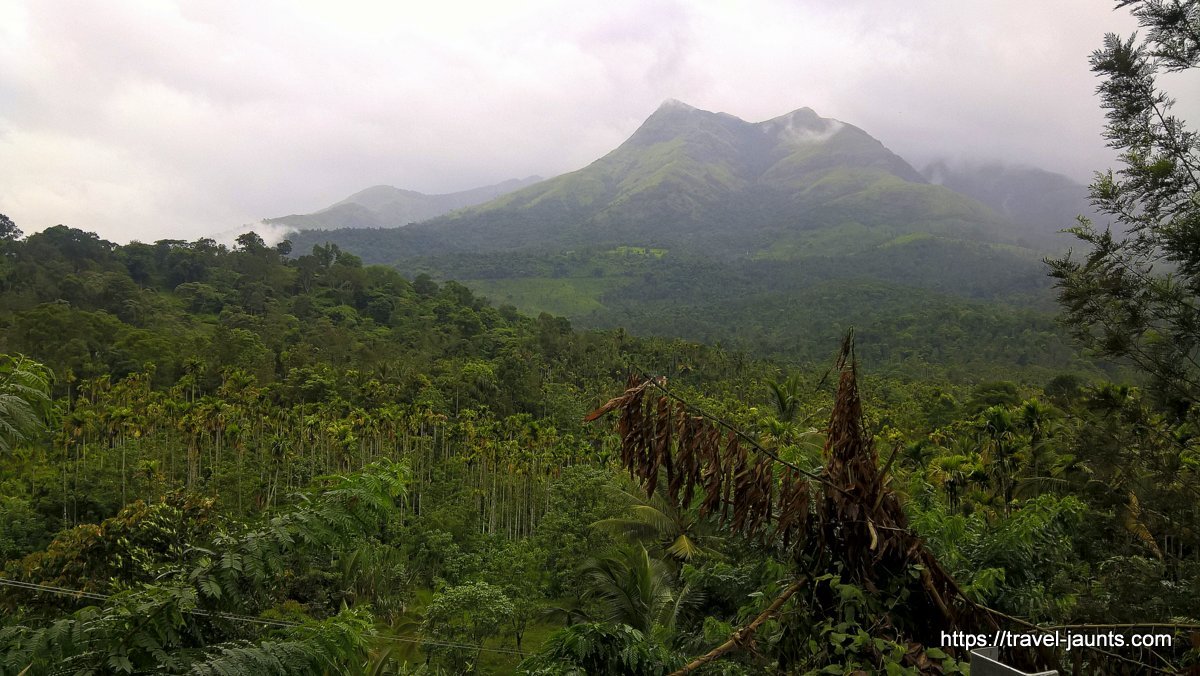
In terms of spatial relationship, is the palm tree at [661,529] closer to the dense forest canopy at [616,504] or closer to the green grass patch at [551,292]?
the dense forest canopy at [616,504]

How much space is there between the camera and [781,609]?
3.34m

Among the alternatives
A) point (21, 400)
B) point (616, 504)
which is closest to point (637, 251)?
point (616, 504)

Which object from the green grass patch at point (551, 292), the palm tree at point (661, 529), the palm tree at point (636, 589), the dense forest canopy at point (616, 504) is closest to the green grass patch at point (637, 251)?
the green grass patch at point (551, 292)

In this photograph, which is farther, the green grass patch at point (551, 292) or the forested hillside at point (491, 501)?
the green grass patch at point (551, 292)

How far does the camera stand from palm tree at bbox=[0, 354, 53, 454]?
4.70 metres

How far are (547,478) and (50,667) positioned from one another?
114 feet

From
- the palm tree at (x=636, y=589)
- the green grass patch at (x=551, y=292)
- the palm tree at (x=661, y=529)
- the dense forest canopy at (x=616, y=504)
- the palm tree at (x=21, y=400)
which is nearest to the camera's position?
the dense forest canopy at (x=616, y=504)

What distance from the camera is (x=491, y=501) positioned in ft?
131

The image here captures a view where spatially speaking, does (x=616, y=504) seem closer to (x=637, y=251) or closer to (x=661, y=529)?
(x=661, y=529)

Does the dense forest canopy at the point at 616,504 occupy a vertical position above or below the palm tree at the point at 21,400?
below

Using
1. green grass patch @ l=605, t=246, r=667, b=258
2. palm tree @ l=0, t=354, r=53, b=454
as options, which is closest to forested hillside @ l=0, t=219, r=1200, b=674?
palm tree @ l=0, t=354, r=53, b=454

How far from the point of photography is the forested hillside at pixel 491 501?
10.5 feet

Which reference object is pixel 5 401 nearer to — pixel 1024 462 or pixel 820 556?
pixel 820 556

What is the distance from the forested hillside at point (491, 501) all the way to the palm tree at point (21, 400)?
0.03 meters
